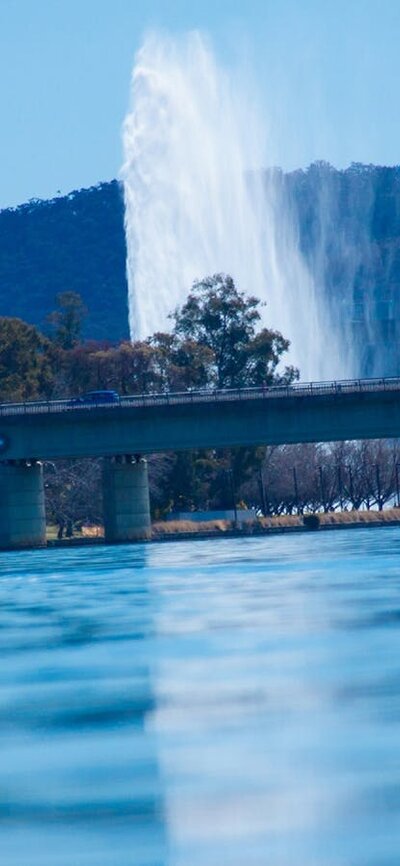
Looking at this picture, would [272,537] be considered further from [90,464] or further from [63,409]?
[90,464]

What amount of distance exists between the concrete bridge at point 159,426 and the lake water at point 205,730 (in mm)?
36566

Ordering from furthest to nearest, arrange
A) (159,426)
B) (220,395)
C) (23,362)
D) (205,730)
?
(23,362), (159,426), (220,395), (205,730)

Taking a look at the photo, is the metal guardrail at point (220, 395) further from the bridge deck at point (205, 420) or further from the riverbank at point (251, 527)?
the riverbank at point (251, 527)

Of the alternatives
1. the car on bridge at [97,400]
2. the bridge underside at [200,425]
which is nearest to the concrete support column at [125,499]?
the bridge underside at [200,425]

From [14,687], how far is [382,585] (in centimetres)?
1359

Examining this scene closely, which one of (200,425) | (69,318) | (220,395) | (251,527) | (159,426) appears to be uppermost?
(69,318)

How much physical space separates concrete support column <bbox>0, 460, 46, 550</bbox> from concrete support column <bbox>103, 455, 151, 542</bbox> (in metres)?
2.94

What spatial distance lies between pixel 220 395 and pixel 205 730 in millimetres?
53305

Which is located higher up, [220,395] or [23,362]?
[23,362]

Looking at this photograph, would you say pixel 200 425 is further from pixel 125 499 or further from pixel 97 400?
pixel 125 499

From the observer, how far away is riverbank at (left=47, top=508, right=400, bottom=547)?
244ft

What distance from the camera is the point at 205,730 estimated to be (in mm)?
16062

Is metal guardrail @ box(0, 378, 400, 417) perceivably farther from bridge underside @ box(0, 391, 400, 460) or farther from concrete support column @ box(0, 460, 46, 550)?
concrete support column @ box(0, 460, 46, 550)

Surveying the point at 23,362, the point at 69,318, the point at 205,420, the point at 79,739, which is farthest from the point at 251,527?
the point at 79,739
